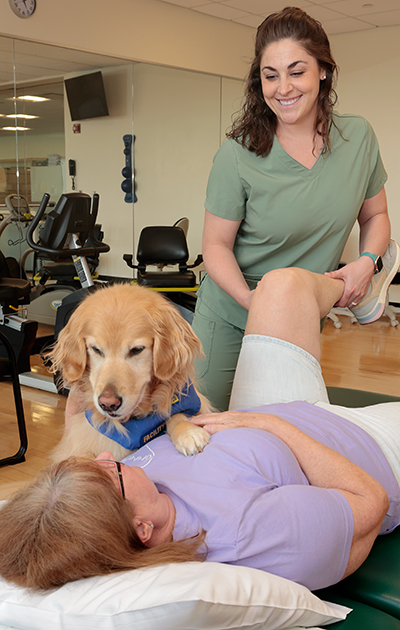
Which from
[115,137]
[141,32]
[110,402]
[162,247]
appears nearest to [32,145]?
[115,137]

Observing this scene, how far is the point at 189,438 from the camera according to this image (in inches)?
46.6

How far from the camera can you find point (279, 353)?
1543 mm

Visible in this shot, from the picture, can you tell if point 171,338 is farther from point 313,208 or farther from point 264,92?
point 264,92

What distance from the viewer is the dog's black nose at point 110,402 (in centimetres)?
115

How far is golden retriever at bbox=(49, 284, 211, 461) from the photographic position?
1.19 meters

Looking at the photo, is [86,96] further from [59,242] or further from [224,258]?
[224,258]

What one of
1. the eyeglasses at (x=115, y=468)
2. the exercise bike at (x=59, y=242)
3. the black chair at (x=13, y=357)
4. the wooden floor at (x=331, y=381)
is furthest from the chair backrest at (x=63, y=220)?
the eyeglasses at (x=115, y=468)

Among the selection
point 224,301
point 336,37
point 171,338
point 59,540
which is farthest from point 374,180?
point 336,37

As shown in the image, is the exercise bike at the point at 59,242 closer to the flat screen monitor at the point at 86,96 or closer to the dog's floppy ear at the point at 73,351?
the flat screen monitor at the point at 86,96

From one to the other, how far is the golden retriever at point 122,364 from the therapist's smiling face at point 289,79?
713 millimetres

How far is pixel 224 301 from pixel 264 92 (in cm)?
62

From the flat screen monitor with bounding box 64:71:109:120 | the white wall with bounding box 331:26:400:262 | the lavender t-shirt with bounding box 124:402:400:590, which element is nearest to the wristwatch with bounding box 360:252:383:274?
the lavender t-shirt with bounding box 124:402:400:590

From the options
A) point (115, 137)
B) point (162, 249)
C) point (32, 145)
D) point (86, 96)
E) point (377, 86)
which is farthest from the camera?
point (377, 86)

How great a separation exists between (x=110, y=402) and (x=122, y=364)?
0.10m
